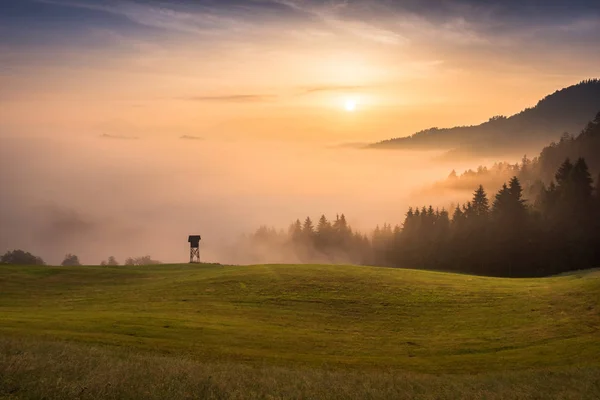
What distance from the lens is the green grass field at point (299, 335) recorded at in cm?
2509

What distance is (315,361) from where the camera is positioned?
37.8m

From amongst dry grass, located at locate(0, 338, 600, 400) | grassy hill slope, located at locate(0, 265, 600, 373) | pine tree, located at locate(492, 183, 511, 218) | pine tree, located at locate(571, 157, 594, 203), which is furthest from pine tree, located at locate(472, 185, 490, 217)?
dry grass, located at locate(0, 338, 600, 400)

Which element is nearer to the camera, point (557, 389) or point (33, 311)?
point (557, 389)

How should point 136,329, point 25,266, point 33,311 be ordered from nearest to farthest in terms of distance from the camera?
point 136,329 < point 33,311 < point 25,266

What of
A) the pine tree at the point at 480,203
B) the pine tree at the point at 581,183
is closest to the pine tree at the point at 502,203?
the pine tree at the point at 480,203

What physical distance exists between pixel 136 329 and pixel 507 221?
345 ft

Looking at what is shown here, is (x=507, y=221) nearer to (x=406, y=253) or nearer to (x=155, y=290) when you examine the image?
(x=406, y=253)

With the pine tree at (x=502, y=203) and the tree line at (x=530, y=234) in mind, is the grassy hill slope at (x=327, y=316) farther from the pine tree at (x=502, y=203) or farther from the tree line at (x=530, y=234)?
the pine tree at (x=502, y=203)

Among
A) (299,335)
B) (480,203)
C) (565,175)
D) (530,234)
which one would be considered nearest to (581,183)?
(565,175)

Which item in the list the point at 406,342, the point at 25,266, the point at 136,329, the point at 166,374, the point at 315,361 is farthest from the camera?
the point at 25,266

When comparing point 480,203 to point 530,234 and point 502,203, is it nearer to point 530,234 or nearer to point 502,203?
point 502,203

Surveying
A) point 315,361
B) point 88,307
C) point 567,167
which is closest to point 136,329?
point 315,361

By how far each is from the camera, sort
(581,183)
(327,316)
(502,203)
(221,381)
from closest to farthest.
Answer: (221,381) < (327,316) < (581,183) < (502,203)

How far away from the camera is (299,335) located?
46812 millimetres
